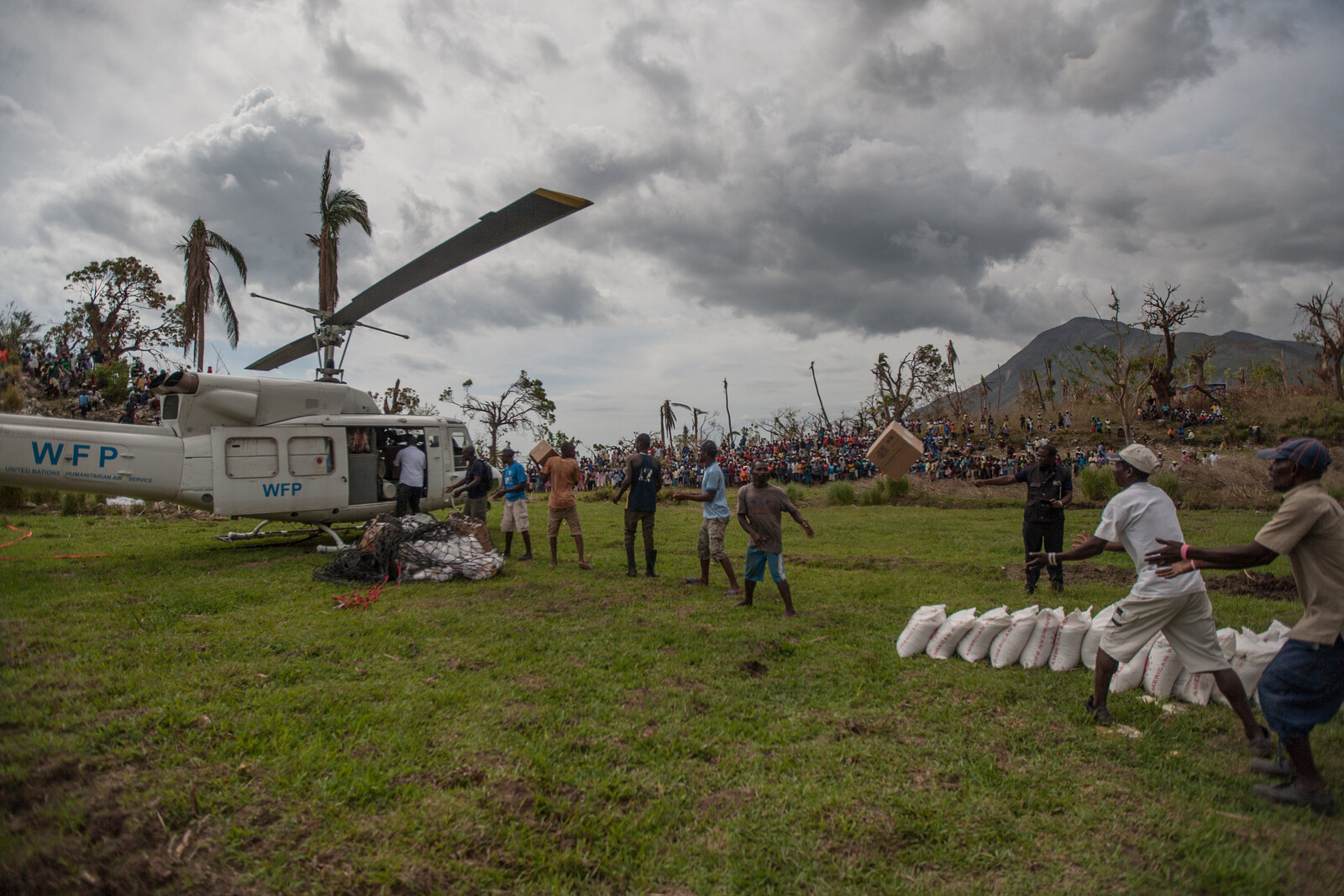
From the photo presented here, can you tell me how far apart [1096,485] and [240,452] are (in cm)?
2078

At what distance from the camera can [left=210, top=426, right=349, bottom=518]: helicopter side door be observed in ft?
32.1

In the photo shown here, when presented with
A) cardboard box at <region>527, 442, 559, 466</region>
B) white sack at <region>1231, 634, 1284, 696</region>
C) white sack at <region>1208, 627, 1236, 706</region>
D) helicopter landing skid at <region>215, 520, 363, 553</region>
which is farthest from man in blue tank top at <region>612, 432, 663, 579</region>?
white sack at <region>1231, 634, 1284, 696</region>

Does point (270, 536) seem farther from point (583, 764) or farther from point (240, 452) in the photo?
point (583, 764)

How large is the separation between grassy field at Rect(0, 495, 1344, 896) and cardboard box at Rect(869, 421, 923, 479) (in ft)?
5.33

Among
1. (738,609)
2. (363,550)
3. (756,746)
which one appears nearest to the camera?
(756,746)

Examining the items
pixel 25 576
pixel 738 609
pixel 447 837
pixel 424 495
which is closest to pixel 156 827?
pixel 447 837

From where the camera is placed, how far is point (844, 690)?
4777mm

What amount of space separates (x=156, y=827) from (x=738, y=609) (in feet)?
17.5

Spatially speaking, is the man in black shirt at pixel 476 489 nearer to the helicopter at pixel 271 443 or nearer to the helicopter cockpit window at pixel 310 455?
the helicopter at pixel 271 443

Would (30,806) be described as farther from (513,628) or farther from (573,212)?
(573,212)

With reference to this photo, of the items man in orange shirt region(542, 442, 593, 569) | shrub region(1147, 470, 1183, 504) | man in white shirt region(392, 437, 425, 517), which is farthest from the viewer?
shrub region(1147, 470, 1183, 504)

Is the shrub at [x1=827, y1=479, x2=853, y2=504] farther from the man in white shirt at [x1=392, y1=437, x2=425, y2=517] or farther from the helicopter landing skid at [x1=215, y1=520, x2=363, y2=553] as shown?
the helicopter landing skid at [x1=215, y1=520, x2=363, y2=553]

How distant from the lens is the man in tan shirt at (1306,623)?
3186 millimetres

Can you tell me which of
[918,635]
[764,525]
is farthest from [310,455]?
[918,635]
